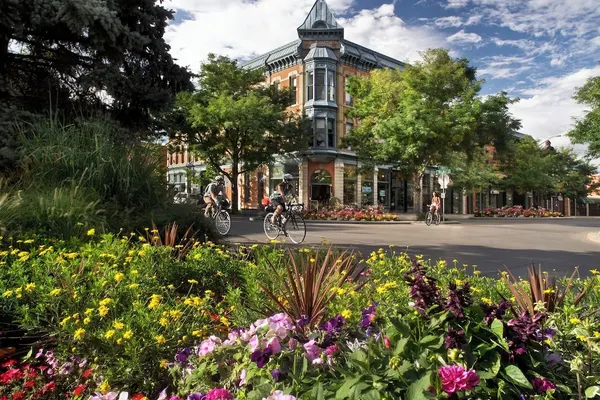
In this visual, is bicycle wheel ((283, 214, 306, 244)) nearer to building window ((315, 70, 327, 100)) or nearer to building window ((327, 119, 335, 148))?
building window ((327, 119, 335, 148))

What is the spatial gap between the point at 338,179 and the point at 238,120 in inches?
495

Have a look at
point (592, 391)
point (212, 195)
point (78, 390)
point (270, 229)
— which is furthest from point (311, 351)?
point (212, 195)

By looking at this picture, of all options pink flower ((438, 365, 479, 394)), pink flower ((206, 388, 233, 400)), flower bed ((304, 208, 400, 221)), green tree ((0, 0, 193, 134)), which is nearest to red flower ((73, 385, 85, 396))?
pink flower ((206, 388, 233, 400))

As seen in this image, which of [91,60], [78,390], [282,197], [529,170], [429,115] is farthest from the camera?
[529,170]

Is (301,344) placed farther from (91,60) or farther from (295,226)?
(295,226)

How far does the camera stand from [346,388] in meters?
1.53

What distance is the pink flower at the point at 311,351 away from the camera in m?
1.92

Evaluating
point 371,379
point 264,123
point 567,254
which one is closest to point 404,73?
point 264,123

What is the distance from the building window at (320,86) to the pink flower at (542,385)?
121 feet

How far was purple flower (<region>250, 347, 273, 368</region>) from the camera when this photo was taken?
6.00 ft

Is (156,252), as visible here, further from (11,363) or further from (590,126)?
(590,126)

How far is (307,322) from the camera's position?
237 centimetres

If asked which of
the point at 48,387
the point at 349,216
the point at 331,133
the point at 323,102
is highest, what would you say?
the point at 323,102

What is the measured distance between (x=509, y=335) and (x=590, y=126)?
64.3 feet
